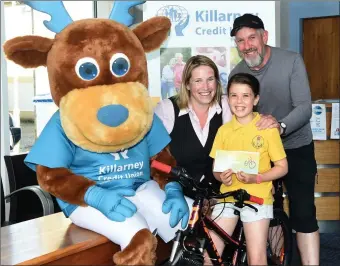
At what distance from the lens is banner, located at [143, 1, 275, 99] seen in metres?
3.65

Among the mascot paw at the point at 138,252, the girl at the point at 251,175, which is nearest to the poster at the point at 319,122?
the girl at the point at 251,175

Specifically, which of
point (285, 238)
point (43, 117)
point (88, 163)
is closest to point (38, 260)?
point (88, 163)

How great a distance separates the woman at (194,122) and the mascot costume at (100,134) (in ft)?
1.04

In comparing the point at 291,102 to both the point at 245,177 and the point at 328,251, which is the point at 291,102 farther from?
the point at 328,251

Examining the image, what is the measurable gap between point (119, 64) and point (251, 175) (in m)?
0.76

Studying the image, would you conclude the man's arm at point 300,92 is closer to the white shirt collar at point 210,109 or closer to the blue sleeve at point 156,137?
the white shirt collar at point 210,109

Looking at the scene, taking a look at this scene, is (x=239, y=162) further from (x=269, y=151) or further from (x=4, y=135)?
(x=4, y=135)

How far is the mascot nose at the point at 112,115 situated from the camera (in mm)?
2232

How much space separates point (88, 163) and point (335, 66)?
5620 mm

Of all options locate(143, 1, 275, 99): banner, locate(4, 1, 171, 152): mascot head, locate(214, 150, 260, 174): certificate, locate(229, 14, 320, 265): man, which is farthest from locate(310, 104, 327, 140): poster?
locate(4, 1, 171, 152): mascot head

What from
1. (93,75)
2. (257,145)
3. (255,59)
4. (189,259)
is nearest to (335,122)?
(255,59)

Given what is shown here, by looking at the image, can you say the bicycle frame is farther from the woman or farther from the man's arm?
the man's arm

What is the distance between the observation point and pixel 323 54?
7336mm

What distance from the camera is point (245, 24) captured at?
283 centimetres
